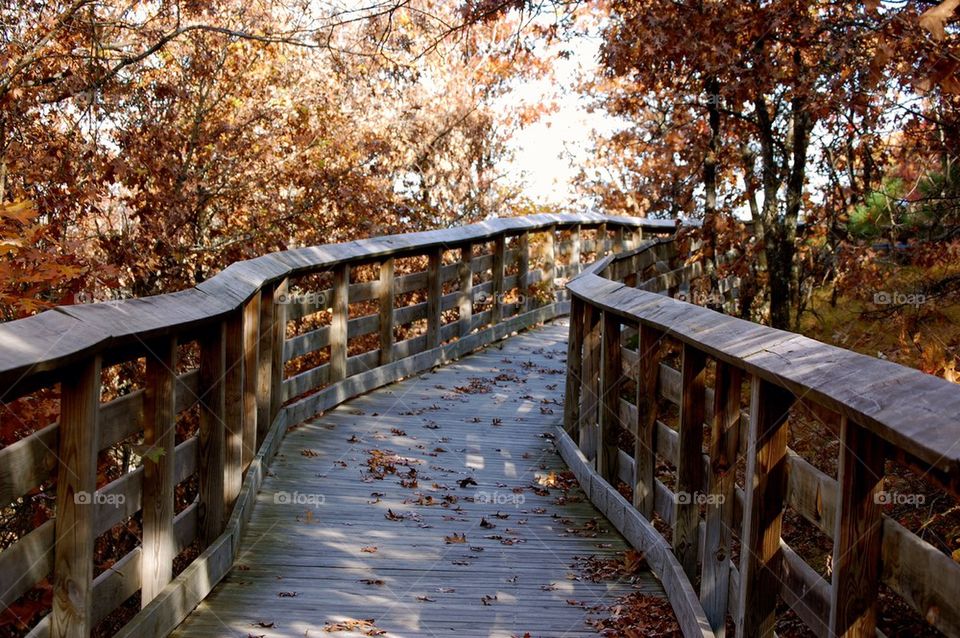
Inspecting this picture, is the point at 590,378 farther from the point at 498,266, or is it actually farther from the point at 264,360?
the point at 498,266

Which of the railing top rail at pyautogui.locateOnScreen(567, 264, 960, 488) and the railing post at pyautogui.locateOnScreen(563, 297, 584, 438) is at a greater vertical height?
the railing top rail at pyautogui.locateOnScreen(567, 264, 960, 488)

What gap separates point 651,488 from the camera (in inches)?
236

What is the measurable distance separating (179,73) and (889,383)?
43.5ft

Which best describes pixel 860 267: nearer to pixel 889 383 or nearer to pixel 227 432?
pixel 227 432

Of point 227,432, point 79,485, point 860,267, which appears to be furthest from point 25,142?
point 860,267

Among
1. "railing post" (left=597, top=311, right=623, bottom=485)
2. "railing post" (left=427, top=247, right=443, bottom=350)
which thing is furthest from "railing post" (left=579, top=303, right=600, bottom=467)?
"railing post" (left=427, top=247, right=443, bottom=350)

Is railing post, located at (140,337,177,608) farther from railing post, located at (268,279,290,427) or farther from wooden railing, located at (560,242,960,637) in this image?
railing post, located at (268,279,290,427)

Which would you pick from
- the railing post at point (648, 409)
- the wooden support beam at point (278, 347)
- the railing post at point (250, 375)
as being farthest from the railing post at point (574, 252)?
the railing post at point (648, 409)

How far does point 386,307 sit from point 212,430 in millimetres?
5204

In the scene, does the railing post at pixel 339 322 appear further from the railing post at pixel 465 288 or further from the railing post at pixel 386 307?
the railing post at pixel 465 288

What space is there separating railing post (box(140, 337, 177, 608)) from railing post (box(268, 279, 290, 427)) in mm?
3275

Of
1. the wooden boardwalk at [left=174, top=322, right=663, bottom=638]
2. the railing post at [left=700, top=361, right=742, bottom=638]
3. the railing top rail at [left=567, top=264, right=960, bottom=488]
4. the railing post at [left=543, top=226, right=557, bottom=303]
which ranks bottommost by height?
the wooden boardwalk at [left=174, top=322, right=663, bottom=638]

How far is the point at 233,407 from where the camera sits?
577cm

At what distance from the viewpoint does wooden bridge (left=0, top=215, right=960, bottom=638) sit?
10.1 ft
